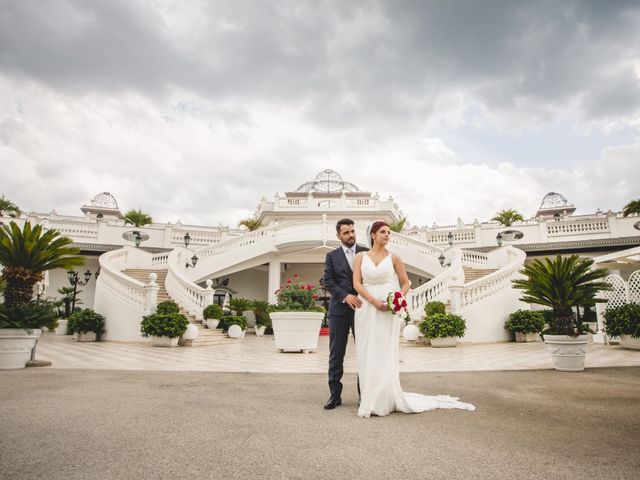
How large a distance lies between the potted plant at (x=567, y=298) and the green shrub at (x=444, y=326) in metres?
5.31

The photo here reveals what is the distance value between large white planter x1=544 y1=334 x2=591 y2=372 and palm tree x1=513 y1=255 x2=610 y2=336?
0.60 feet

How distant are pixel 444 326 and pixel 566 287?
5.85m

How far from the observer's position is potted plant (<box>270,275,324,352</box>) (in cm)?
1066

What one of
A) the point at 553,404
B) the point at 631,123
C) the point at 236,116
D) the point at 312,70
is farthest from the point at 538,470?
the point at 236,116

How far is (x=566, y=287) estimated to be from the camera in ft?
22.7

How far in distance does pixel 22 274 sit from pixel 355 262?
6935 mm

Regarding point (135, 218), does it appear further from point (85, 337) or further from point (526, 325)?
point (526, 325)

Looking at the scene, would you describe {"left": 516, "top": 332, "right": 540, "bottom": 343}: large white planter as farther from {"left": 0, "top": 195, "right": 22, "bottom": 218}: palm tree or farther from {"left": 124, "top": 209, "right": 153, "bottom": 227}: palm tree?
{"left": 0, "top": 195, "right": 22, "bottom": 218}: palm tree

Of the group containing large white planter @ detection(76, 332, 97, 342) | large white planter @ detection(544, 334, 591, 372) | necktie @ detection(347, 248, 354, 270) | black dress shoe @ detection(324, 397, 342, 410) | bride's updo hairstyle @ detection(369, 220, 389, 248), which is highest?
bride's updo hairstyle @ detection(369, 220, 389, 248)

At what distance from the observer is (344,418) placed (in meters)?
3.45

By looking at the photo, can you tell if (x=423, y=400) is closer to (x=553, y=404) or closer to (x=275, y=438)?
(x=553, y=404)

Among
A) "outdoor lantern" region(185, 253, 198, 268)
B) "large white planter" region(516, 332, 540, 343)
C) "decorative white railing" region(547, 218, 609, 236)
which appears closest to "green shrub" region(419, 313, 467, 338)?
"large white planter" region(516, 332, 540, 343)

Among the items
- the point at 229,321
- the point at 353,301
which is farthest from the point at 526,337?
the point at 353,301

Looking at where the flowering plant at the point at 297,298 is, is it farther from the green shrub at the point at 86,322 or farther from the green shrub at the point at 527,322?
the green shrub at the point at 86,322
